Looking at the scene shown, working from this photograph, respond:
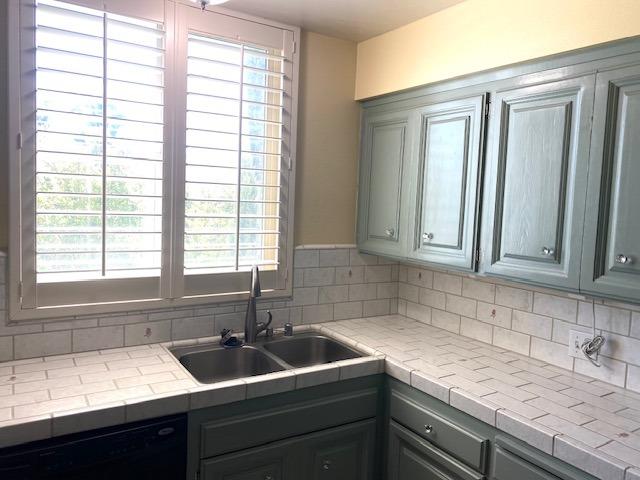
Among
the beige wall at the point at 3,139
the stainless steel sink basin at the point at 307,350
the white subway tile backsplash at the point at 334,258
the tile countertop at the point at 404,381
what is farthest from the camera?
the white subway tile backsplash at the point at 334,258

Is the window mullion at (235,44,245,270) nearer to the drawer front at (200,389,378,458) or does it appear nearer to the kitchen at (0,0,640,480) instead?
the kitchen at (0,0,640,480)

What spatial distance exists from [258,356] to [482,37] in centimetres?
162

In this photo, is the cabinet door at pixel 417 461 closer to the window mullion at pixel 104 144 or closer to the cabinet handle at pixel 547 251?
the cabinet handle at pixel 547 251

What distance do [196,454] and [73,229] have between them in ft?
3.15

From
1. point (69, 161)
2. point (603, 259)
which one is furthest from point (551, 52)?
point (69, 161)

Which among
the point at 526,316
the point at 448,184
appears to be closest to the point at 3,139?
the point at 448,184

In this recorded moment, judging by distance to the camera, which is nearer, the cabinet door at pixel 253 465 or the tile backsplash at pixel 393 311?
the cabinet door at pixel 253 465

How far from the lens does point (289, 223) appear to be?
8.11 ft

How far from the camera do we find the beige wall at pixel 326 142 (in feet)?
8.23

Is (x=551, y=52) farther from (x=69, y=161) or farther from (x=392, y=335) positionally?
(x=69, y=161)

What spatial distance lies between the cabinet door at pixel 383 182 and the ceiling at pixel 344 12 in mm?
416

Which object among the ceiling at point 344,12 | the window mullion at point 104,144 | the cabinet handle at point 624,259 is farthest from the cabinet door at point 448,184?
the window mullion at point 104,144

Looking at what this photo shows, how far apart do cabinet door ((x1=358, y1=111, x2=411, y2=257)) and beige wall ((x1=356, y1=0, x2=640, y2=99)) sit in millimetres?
165

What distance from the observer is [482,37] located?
1970 mm
